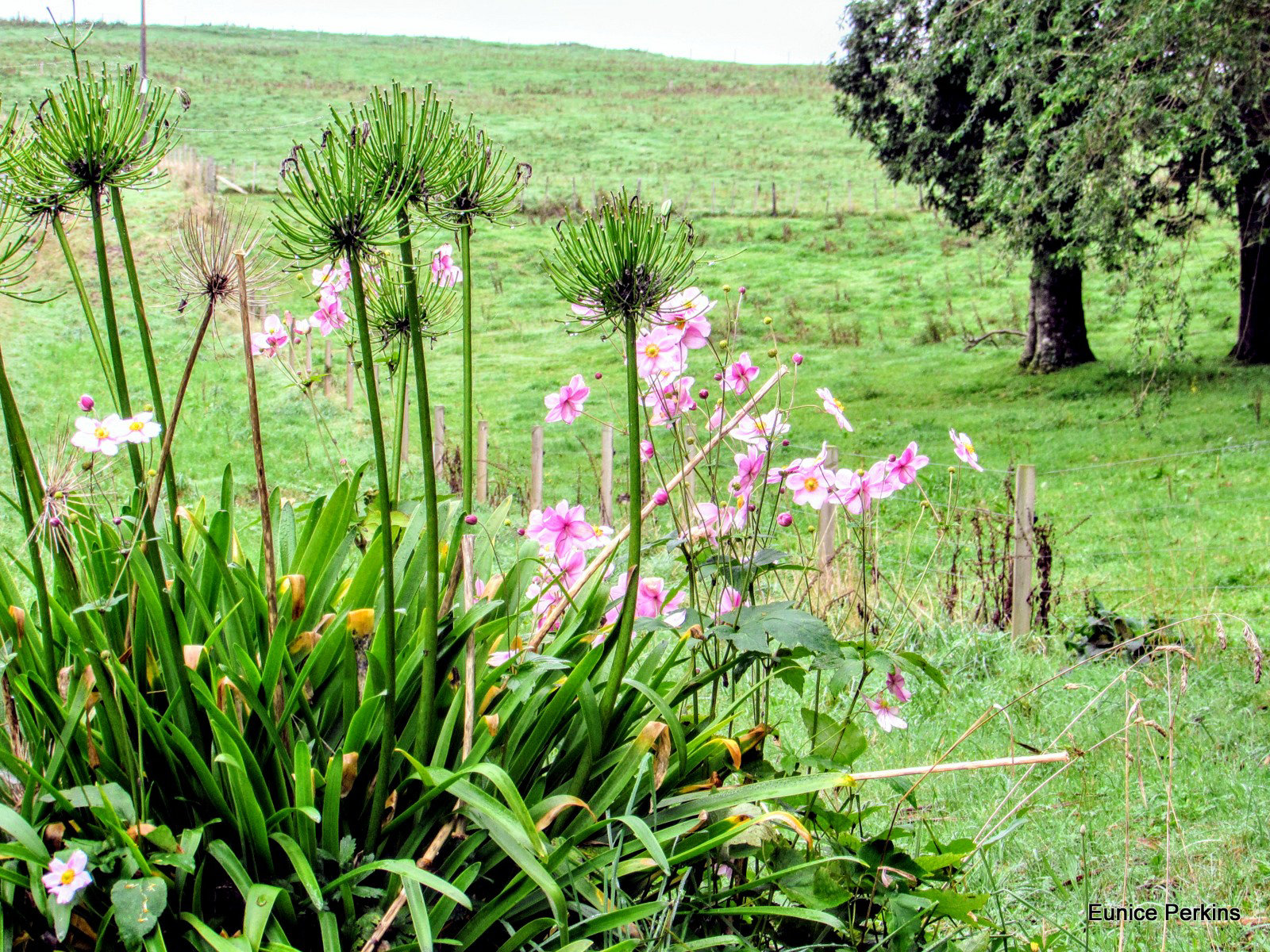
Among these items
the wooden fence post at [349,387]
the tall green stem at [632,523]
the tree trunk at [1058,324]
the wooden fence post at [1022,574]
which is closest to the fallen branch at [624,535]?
the tall green stem at [632,523]

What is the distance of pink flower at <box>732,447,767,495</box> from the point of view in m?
2.37

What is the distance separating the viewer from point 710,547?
95.6 inches

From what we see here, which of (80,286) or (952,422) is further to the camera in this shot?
(952,422)

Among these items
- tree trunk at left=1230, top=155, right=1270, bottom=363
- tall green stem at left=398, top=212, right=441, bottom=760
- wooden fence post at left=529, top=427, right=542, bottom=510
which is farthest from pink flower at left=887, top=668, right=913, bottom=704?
tree trunk at left=1230, top=155, right=1270, bottom=363

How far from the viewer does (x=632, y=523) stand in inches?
70.4

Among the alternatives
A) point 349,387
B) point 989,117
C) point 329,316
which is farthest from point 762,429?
point 989,117

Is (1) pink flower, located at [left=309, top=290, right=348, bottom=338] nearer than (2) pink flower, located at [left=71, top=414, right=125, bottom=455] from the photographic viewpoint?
No

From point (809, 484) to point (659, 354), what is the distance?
1.44 ft

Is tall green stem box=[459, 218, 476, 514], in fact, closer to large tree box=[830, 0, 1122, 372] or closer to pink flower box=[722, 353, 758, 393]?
pink flower box=[722, 353, 758, 393]

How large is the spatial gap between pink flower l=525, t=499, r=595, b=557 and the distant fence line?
2777 centimetres

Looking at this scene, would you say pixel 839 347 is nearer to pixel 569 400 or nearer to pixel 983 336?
pixel 983 336

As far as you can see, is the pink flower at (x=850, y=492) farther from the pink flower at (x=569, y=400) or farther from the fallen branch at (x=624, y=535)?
the pink flower at (x=569, y=400)

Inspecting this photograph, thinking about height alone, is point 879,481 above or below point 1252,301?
below

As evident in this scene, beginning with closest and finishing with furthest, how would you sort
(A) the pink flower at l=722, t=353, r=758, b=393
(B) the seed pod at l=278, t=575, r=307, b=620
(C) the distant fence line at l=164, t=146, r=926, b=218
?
(B) the seed pod at l=278, t=575, r=307, b=620
(A) the pink flower at l=722, t=353, r=758, b=393
(C) the distant fence line at l=164, t=146, r=926, b=218
